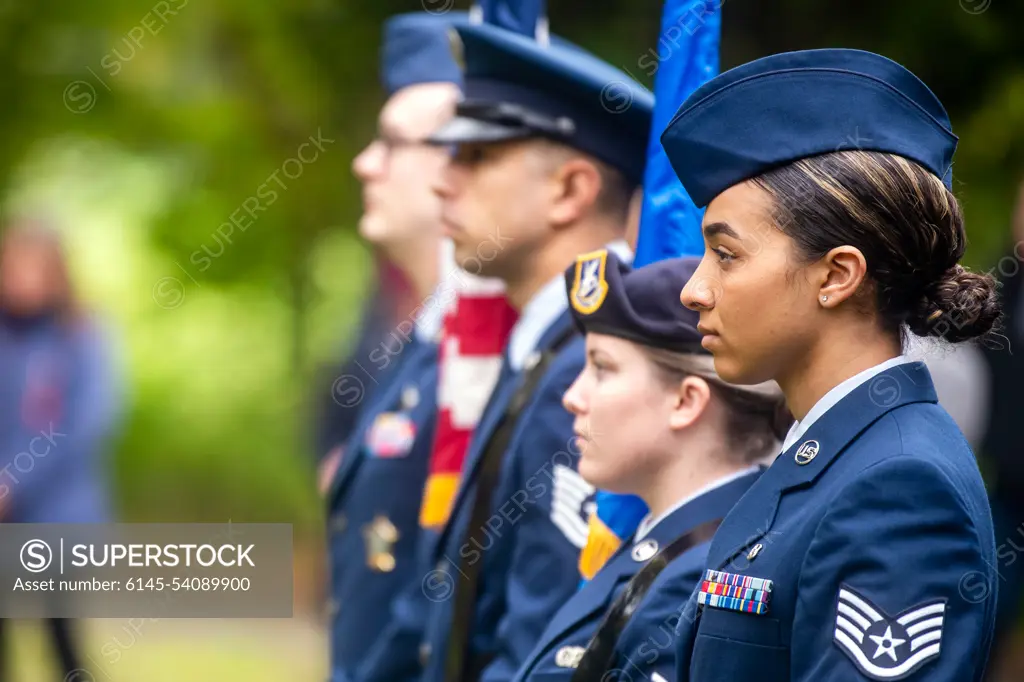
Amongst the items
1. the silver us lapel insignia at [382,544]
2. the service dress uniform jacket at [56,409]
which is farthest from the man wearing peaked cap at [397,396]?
the service dress uniform jacket at [56,409]

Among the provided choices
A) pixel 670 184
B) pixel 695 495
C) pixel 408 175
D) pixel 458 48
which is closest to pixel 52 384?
pixel 408 175

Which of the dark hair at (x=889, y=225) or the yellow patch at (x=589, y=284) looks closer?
the dark hair at (x=889, y=225)

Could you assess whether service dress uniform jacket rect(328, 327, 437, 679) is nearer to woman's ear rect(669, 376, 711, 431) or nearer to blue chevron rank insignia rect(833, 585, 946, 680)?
woman's ear rect(669, 376, 711, 431)

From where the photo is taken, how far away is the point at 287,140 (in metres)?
9.41

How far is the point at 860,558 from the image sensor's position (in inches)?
71.9

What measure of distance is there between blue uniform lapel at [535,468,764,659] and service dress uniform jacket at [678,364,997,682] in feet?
1.66

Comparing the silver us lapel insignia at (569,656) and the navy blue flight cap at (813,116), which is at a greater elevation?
the navy blue flight cap at (813,116)

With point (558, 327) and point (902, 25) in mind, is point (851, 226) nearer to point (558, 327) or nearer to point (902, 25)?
point (558, 327)

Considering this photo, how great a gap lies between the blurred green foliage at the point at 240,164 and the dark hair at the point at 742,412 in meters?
3.83

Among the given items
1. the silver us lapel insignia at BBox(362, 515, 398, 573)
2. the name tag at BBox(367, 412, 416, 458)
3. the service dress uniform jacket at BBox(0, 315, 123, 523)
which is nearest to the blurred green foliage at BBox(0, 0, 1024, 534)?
the service dress uniform jacket at BBox(0, 315, 123, 523)

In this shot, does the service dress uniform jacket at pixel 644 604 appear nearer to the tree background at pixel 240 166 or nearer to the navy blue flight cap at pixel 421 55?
the navy blue flight cap at pixel 421 55

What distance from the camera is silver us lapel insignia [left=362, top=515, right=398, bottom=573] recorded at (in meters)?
4.46

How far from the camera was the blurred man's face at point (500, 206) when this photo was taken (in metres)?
3.66

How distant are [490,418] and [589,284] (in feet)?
2.91
